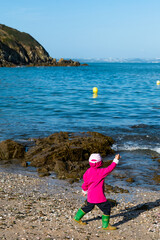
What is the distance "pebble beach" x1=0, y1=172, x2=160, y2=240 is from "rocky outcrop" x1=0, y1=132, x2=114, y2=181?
1428 mm

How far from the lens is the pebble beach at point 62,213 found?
5.93 m

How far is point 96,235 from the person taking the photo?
6.00 meters

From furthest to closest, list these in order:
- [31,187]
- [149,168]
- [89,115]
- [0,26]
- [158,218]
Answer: [0,26]
[89,115]
[149,168]
[31,187]
[158,218]

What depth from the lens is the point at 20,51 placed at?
150375mm

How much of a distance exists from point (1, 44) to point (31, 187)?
14185cm

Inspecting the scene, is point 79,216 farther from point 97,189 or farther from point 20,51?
point 20,51

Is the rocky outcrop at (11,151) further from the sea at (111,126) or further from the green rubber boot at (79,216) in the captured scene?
the green rubber boot at (79,216)

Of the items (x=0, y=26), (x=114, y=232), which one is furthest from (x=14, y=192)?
(x=0, y=26)

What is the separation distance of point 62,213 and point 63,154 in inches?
211

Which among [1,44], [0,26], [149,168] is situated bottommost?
[149,168]

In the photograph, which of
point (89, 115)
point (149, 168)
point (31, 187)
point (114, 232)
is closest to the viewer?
point (114, 232)

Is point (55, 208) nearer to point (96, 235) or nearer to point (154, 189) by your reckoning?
point (96, 235)

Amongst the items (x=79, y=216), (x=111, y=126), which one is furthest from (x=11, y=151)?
(x=111, y=126)

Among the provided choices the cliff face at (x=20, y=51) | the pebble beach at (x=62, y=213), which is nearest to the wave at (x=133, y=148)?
the pebble beach at (x=62, y=213)
